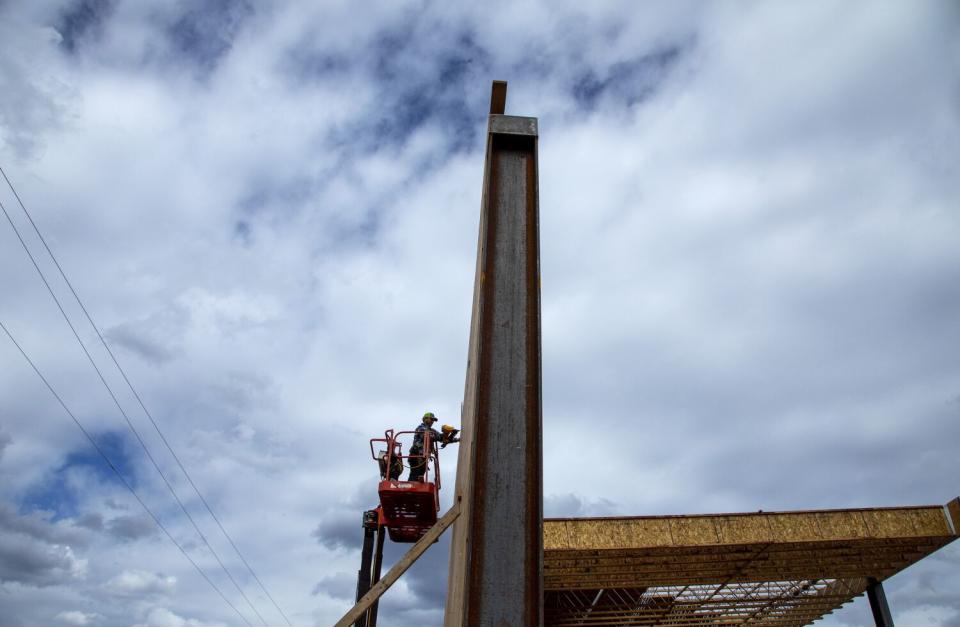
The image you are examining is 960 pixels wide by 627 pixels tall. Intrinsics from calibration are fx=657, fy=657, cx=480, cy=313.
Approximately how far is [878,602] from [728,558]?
18.1 feet

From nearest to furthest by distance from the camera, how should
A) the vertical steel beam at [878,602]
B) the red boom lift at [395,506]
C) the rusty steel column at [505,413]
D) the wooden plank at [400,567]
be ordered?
the rusty steel column at [505,413] < the wooden plank at [400,567] < the red boom lift at [395,506] < the vertical steel beam at [878,602]

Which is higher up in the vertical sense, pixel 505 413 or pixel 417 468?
pixel 417 468

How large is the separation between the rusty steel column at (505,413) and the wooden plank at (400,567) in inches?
6.0

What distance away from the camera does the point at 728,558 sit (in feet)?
47.8

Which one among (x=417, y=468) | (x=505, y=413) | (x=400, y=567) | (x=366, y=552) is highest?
(x=417, y=468)

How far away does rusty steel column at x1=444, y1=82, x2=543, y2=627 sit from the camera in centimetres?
466

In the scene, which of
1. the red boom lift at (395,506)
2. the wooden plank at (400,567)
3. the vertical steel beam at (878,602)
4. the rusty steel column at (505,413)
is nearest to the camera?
the rusty steel column at (505,413)

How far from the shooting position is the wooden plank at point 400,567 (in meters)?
5.03

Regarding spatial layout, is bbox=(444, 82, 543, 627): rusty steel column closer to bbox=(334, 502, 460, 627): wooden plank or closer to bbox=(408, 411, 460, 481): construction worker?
bbox=(334, 502, 460, 627): wooden plank

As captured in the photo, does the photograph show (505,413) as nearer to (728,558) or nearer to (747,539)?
(747,539)

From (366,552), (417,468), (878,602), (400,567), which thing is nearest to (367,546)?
(366,552)

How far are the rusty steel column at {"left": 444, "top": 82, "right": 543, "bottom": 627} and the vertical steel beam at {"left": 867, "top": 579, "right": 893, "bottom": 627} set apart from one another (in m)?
15.8

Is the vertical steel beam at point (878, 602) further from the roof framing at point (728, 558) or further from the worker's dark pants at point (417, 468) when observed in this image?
the worker's dark pants at point (417, 468)

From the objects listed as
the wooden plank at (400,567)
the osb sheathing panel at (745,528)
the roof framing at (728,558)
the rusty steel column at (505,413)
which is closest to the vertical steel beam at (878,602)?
the roof framing at (728,558)
